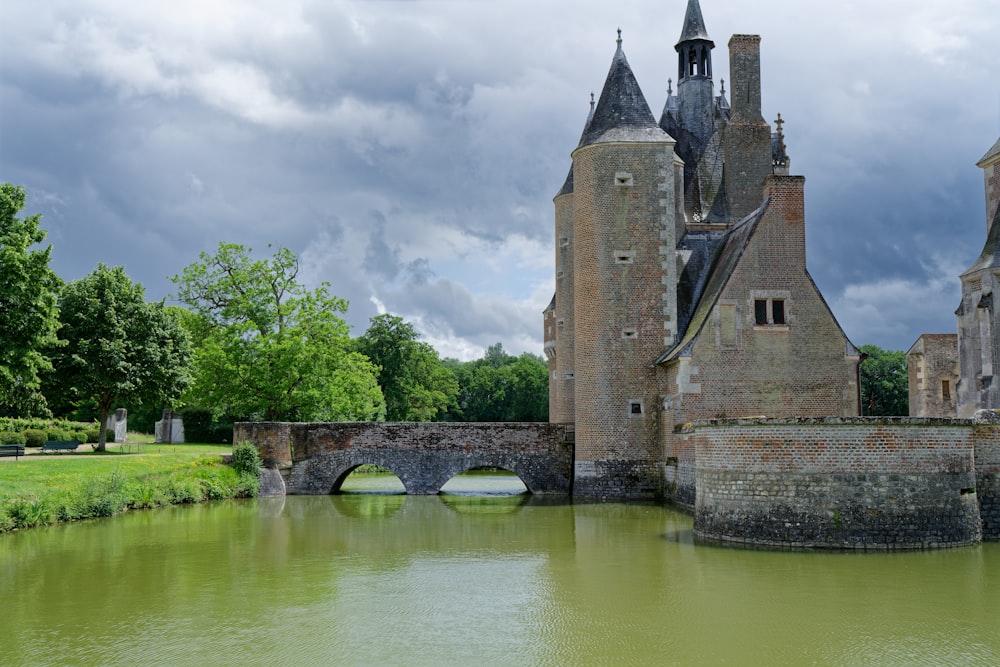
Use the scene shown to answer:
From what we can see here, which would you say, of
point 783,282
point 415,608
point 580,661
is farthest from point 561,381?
point 580,661

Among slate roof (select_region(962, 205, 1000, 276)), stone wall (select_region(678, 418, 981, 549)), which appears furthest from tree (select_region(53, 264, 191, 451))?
slate roof (select_region(962, 205, 1000, 276))

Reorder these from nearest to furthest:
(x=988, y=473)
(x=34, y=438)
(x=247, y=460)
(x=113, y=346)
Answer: (x=988, y=473) → (x=247, y=460) → (x=113, y=346) → (x=34, y=438)

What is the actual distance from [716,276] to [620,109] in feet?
21.1

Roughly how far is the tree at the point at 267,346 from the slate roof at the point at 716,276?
1491 cm

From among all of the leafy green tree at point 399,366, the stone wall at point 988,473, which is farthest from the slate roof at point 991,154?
the leafy green tree at point 399,366

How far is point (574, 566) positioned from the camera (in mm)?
16344

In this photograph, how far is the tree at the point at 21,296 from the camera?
2566cm

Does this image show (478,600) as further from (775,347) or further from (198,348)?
(198,348)

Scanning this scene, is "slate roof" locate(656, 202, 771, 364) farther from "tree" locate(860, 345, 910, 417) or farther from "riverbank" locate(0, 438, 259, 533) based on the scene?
"tree" locate(860, 345, 910, 417)

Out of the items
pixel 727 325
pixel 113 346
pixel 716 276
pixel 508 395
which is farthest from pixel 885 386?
pixel 113 346

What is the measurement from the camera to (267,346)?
3653 centimetres

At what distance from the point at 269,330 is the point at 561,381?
13.0 meters

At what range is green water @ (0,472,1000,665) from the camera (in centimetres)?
1062

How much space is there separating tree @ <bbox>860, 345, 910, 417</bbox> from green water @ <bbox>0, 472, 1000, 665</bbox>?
50.8m
